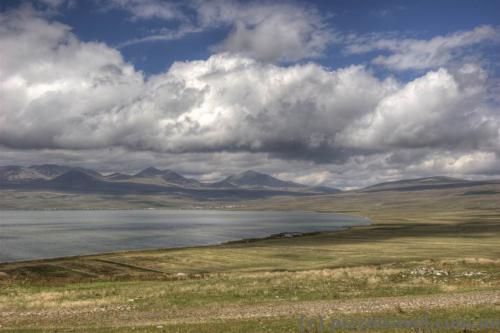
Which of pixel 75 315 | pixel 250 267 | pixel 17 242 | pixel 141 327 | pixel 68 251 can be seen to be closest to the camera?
pixel 141 327

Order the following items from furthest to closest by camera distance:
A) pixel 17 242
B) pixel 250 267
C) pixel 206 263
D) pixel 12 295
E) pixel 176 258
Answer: pixel 17 242
pixel 176 258
pixel 206 263
pixel 250 267
pixel 12 295

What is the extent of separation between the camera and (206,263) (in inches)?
3501

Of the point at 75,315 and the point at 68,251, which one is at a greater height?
the point at 75,315

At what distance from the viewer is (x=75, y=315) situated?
31.4 meters

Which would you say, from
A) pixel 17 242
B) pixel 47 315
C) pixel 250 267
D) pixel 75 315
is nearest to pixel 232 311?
pixel 75 315

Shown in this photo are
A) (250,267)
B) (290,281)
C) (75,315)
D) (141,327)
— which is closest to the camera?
(141,327)

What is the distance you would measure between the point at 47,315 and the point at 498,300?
102 ft

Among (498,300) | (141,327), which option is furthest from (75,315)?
(498,300)

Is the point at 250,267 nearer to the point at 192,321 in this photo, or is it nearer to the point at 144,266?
the point at 144,266

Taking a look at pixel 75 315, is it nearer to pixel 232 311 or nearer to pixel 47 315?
pixel 47 315

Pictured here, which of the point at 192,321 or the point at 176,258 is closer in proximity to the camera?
the point at 192,321

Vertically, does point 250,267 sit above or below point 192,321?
below

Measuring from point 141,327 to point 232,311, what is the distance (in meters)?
6.89

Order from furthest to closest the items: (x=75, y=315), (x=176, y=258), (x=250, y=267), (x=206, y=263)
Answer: (x=176, y=258) < (x=206, y=263) < (x=250, y=267) < (x=75, y=315)
